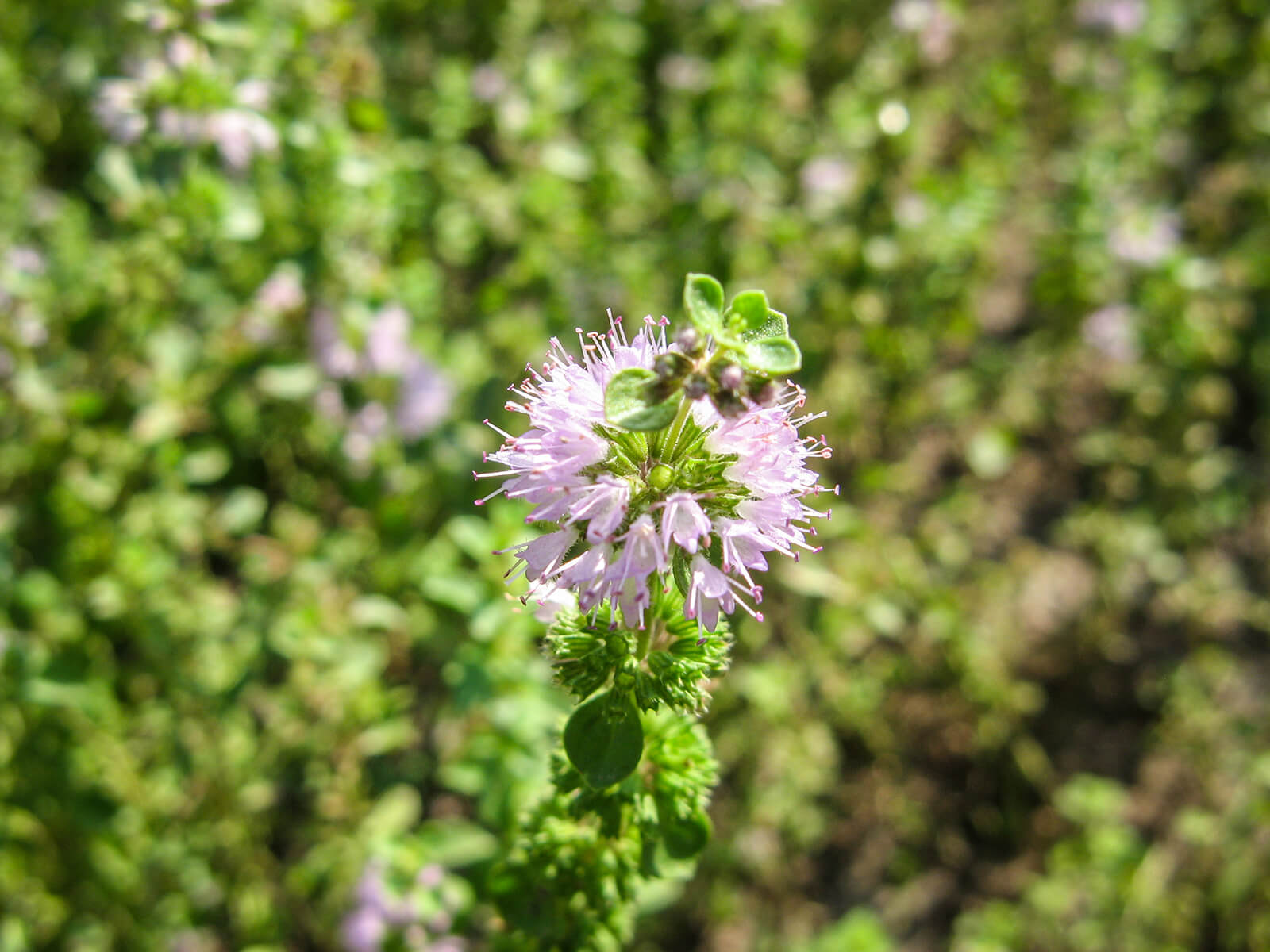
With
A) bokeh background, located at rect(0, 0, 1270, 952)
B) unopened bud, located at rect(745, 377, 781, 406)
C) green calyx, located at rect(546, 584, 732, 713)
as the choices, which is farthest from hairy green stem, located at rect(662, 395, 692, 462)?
bokeh background, located at rect(0, 0, 1270, 952)

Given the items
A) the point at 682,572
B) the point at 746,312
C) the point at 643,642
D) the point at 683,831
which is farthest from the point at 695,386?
the point at 683,831

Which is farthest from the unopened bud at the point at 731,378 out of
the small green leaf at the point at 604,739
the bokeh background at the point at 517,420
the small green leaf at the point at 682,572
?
the bokeh background at the point at 517,420

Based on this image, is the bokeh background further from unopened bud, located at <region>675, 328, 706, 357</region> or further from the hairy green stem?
unopened bud, located at <region>675, 328, 706, 357</region>

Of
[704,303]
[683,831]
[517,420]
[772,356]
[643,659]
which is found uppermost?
[517,420]

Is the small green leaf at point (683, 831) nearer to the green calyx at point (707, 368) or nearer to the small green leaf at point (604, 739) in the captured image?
the small green leaf at point (604, 739)

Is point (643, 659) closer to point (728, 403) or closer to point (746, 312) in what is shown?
point (728, 403)

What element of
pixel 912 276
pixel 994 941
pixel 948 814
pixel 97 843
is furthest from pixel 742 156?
pixel 97 843
